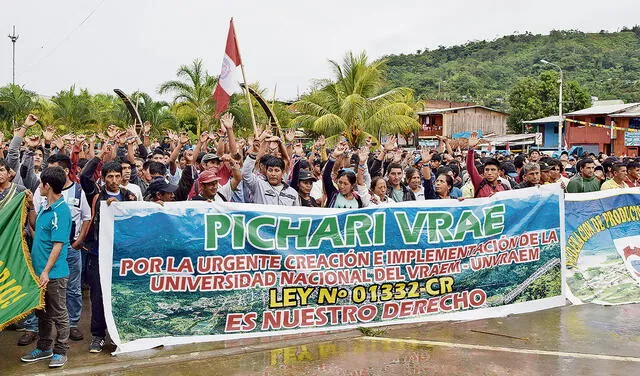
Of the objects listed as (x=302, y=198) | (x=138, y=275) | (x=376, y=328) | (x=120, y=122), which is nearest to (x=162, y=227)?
(x=138, y=275)

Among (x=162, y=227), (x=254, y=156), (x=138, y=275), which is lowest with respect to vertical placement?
(x=138, y=275)

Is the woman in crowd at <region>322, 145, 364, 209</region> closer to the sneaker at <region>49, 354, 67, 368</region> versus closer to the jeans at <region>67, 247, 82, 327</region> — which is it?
the jeans at <region>67, 247, 82, 327</region>

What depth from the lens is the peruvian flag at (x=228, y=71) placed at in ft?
32.4

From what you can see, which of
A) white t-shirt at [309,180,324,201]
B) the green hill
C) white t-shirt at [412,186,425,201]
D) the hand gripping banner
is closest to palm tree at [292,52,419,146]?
white t-shirt at [309,180,324,201]

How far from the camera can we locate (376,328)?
20.7ft

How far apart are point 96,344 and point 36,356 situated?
478mm

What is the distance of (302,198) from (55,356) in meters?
2.87

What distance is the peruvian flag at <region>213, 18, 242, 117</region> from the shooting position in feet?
32.4

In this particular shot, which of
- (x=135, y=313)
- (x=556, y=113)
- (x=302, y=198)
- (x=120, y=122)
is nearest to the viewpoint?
(x=135, y=313)

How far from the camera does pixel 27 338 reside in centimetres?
581

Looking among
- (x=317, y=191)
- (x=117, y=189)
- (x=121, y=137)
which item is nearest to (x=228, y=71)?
(x=121, y=137)

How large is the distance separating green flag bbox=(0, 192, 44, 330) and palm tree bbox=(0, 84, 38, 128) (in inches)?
1075

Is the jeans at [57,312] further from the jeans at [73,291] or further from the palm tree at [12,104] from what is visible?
the palm tree at [12,104]

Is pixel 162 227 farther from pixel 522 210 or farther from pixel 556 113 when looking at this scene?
pixel 556 113
